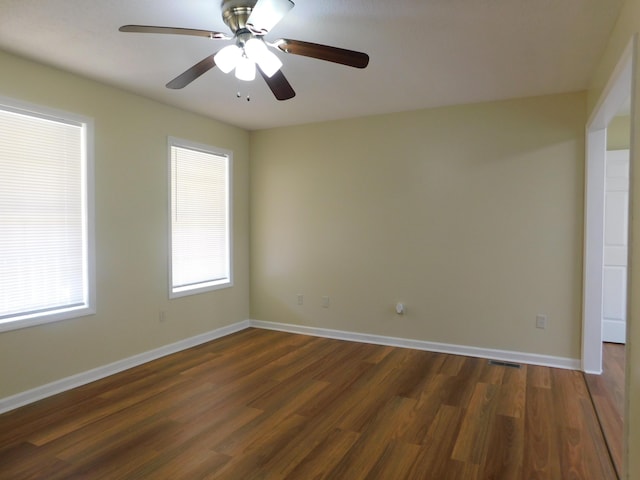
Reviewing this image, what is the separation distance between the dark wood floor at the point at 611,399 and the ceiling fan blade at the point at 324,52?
2.54 m

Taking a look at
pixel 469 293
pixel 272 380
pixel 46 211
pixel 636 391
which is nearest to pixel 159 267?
pixel 46 211

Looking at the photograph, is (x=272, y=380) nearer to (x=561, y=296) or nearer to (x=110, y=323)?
(x=110, y=323)

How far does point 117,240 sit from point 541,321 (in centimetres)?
397

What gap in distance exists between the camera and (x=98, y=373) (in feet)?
11.5

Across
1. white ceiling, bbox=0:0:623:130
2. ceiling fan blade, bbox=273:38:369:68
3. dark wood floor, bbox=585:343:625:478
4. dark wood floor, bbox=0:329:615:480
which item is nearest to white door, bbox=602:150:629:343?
dark wood floor, bbox=585:343:625:478

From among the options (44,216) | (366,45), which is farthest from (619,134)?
(44,216)

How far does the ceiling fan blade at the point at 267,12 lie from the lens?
1.78 meters

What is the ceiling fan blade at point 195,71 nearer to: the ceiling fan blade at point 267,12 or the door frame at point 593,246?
the ceiling fan blade at point 267,12

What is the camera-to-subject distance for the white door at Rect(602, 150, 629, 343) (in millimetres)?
4543

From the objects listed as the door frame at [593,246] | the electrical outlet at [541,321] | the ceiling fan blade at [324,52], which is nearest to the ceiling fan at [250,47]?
the ceiling fan blade at [324,52]

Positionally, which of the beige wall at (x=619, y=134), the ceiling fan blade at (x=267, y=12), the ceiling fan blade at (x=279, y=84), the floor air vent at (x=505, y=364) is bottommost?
the floor air vent at (x=505, y=364)

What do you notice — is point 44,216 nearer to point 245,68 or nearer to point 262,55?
point 245,68

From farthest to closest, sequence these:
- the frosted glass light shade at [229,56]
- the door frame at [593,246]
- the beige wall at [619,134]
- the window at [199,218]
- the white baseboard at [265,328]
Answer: the beige wall at [619,134] < the window at [199,218] < the door frame at [593,246] < the white baseboard at [265,328] < the frosted glass light shade at [229,56]

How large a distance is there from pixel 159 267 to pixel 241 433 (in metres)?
2.07
